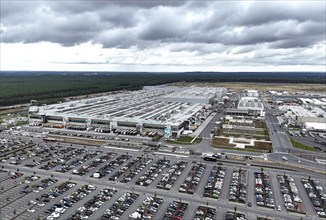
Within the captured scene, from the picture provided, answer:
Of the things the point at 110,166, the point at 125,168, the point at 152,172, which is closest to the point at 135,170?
the point at 125,168

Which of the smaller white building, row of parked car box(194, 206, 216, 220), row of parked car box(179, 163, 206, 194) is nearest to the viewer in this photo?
row of parked car box(194, 206, 216, 220)

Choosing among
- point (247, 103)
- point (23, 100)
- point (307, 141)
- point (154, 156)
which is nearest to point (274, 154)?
point (307, 141)

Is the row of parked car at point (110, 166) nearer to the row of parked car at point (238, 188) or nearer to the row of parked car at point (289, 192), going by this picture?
the row of parked car at point (238, 188)

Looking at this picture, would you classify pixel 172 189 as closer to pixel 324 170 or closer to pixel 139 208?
pixel 139 208

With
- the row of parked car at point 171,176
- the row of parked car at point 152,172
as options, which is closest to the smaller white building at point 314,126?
the row of parked car at point 171,176

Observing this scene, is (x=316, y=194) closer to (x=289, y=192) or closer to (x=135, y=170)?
(x=289, y=192)

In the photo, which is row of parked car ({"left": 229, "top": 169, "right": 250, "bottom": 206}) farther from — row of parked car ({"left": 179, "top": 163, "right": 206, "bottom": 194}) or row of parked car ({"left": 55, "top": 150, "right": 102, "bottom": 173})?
row of parked car ({"left": 55, "top": 150, "right": 102, "bottom": 173})

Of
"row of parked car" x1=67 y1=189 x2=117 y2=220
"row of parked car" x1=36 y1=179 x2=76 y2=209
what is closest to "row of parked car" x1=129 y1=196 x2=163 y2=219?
"row of parked car" x1=67 y1=189 x2=117 y2=220
